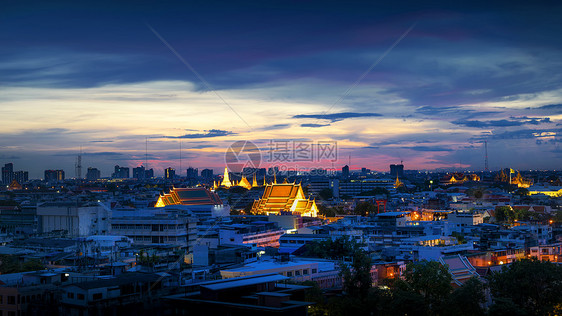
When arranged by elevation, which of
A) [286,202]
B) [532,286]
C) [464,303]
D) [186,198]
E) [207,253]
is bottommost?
[464,303]

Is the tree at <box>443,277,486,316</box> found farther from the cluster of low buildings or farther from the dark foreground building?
the dark foreground building

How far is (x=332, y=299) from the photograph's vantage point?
21266 millimetres

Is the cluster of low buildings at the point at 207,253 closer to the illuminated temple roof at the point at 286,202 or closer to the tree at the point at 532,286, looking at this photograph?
the illuminated temple roof at the point at 286,202

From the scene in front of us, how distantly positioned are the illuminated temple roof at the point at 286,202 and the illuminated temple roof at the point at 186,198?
4741 millimetres

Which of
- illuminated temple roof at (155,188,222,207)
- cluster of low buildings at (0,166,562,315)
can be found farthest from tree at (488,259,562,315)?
illuminated temple roof at (155,188,222,207)

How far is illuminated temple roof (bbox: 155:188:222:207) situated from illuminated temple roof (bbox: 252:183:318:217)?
15.6 feet

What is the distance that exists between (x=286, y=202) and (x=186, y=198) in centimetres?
966

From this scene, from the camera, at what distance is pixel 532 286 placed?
23.2 metres

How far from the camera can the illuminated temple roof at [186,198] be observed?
2621 inches

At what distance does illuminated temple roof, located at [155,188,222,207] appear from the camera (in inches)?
2621

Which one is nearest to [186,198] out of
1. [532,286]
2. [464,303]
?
[532,286]

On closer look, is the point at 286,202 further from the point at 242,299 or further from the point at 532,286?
the point at 242,299

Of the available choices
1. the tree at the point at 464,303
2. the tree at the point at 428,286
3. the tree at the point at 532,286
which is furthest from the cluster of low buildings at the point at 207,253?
the tree at the point at 464,303

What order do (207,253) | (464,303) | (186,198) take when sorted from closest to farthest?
(464,303) → (207,253) → (186,198)
